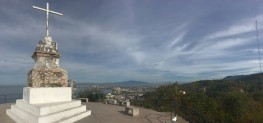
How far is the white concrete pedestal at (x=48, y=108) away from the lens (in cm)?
1019

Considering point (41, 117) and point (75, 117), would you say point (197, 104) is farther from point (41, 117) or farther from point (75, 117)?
point (41, 117)

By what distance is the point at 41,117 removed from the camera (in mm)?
9672

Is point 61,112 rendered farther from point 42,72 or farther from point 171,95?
point 171,95

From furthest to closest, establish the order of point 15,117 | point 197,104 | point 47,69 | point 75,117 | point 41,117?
point 197,104 → point 47,69 → point 15,117 → point 75,117 → point 41,117

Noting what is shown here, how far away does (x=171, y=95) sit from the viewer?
Answer: 17.7 metres

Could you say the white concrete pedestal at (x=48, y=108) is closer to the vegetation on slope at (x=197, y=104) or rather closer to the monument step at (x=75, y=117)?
the monument step at (x=75, y=117)

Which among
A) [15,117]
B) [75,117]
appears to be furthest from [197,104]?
[15,117]

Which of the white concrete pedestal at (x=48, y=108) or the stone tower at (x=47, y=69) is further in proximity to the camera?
the stone tower at (x=47, y=69)

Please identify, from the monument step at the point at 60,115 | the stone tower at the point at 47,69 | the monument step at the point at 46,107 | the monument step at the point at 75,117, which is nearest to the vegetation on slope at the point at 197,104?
the monument step at the point at 75,117

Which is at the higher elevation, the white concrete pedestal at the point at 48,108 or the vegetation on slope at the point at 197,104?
the white concrete pedestal at the point at 48,108

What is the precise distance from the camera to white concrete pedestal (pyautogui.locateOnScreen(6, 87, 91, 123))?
10.2 metres

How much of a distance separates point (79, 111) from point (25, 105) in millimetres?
2739

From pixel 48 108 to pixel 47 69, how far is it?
2.82 metres

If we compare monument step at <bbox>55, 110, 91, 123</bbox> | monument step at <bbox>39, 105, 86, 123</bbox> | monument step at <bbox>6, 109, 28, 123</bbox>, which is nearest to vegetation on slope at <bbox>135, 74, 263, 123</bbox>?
monument step at <bbox>55, 110, 91, 123</bbox>
